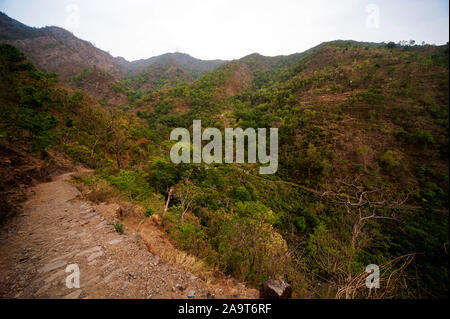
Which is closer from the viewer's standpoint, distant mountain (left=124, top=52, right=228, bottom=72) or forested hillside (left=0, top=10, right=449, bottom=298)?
forested hillside (left=0, top=10, right=449, bottom=298)

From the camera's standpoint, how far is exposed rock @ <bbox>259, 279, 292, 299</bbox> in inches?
125

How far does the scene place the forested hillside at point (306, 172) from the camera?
5204 millimetres

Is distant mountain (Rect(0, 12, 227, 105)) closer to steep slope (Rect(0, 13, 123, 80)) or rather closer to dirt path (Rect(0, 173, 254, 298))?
steep slope (Rect(0, 13, 123, 80))

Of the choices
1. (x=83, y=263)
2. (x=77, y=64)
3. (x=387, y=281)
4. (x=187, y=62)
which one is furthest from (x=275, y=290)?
(x=187, y=62)

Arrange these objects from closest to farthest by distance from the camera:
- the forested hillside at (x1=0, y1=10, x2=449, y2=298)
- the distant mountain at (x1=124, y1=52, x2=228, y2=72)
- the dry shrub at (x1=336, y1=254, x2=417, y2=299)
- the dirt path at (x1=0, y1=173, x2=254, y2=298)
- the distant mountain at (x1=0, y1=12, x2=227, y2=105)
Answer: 1. the dry shrub at (x1=336, y1=254, x2=417, y2=299)
2. the dirt path at (x1=0, y1=173, x2=254, y2=298)
3. the forested hillside at (x1=0, y1=10, x2=449, y2=298)
4. the distant mountain at (x1=0, y1=12, x2=227, y2=105)
5. the distant mountain at (x1=124, y1=52, x2=228, y2=72)

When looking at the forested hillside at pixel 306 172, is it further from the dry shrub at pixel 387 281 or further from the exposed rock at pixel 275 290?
the exposed rock at pixel 275 290

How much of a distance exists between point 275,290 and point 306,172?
1329 inches

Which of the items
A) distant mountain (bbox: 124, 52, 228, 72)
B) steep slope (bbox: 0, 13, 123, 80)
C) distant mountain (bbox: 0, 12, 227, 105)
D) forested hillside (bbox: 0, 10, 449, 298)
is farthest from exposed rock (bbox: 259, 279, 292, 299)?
distant mountain (bbox: 124, 52, 228, 72)

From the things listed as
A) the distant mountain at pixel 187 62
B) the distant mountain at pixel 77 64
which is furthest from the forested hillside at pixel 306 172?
the distant mountain at pixel 187 62

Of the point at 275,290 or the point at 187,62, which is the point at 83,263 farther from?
the point at 187,62

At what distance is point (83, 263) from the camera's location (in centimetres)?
361

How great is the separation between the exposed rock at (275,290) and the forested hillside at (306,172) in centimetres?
88

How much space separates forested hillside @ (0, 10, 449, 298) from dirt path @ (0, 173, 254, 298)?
1.49 meters
